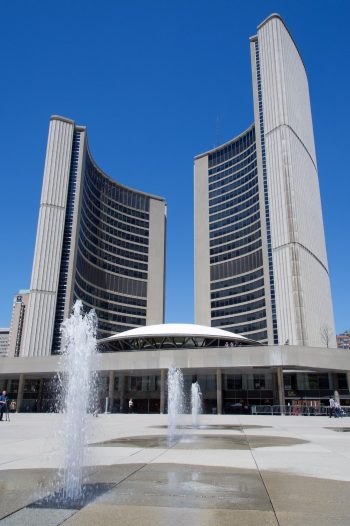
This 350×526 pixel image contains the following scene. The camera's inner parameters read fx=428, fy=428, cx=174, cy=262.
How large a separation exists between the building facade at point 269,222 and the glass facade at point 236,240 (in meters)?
0.26

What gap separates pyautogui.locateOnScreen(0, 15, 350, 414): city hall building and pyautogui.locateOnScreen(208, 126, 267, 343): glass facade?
0.42 meters

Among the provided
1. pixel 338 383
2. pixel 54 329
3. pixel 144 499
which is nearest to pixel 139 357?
pixel 338 383

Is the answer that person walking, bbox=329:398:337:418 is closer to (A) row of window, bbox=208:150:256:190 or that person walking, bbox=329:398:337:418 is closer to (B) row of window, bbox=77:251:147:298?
(B) row of window, bbox=77:251:147:298

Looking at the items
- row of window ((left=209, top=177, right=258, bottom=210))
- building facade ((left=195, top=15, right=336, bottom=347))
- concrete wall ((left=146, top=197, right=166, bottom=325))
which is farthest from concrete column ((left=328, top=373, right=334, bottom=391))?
concrete wall ((left=146, top=197, right=166, bottom=325))

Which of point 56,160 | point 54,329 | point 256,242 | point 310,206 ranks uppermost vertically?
point 56,160

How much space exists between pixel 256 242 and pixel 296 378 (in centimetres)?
4250

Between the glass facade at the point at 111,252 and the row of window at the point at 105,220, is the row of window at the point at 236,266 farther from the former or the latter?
the row of window at the point at 105,220

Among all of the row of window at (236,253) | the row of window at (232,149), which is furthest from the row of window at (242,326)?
the row of window at (232,149)

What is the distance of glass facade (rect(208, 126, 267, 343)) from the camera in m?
101

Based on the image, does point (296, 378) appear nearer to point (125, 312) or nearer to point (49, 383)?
point (49, 383)

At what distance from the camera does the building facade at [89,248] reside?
88312 millimetres

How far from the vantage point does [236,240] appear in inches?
4429

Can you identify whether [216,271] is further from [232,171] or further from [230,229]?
[232,171]

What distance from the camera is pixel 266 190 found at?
98188 mm
